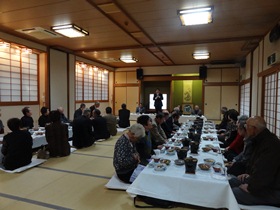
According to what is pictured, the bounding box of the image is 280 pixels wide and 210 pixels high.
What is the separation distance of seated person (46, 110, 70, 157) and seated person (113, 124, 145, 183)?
188cm

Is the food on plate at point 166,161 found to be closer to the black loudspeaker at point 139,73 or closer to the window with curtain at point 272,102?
the window with curtain at point 272,102

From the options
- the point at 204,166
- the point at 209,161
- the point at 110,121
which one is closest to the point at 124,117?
the point at 110,121

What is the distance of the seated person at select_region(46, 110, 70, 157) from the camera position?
3.81 metres

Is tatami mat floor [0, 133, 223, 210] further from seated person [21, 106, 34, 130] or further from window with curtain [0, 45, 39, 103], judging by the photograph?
window with curtain [0, 45, 39, 103]

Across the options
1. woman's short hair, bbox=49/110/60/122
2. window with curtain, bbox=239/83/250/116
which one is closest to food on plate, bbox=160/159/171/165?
woman's short hair, bbox=49/110/60/122

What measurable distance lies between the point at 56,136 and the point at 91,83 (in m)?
6.19

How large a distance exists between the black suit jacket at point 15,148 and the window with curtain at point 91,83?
5601 mm

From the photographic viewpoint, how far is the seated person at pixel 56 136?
3.81m

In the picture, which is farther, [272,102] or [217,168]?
[272,102]

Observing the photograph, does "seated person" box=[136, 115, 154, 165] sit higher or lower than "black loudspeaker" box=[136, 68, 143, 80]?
lower

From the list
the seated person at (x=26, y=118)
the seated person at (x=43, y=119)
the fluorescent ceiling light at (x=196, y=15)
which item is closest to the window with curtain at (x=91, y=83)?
the seated person at (x=43, y=119)

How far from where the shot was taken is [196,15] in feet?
12.8

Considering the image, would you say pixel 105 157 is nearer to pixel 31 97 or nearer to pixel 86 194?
pixel 86 194

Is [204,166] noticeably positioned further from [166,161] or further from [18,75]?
[18,75]
